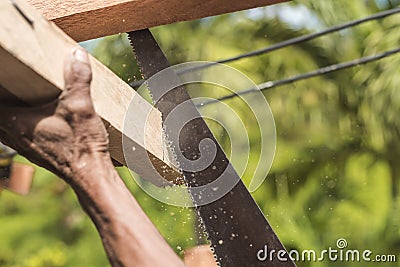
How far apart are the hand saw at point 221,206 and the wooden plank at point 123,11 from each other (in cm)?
9

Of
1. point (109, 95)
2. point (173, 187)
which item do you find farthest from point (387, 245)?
point (109, 95)

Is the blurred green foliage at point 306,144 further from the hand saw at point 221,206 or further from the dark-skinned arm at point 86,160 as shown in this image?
the dark-skinned arm at point 86,160

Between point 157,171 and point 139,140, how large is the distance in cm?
22

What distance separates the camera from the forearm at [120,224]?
1.21m

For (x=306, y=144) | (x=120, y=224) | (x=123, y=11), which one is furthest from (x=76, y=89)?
(x=306, y=144)

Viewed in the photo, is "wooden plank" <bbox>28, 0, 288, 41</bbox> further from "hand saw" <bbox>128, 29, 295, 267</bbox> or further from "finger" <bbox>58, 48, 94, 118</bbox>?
"finger" <bbox>58, 48, 94, 118</bbox>

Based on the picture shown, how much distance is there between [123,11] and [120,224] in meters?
0.69

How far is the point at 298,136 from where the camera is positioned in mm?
7488

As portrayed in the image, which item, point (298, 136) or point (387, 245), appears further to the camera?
point (298, 136)

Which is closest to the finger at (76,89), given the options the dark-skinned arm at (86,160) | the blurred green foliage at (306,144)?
the dark-skinned arm at (86,160)

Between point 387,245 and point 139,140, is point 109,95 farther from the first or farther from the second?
point 387,245

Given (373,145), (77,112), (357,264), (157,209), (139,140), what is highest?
(373,145)

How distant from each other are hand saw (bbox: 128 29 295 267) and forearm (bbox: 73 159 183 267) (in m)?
0.52

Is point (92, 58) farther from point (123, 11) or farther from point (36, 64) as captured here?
point (123, 11)
